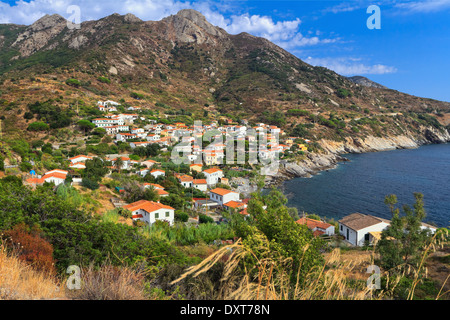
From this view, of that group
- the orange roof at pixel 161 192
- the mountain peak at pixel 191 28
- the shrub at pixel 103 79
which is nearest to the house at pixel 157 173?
the orange roof at pixel 161 192

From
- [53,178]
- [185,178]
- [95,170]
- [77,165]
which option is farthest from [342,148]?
[53,178]

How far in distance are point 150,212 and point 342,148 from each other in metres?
65.2

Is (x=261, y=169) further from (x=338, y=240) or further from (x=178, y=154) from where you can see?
(x=338, y=240)

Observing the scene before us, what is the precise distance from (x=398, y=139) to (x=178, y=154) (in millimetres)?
75883

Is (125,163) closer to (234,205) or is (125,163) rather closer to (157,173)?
(157,173)

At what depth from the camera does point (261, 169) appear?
1966 inches

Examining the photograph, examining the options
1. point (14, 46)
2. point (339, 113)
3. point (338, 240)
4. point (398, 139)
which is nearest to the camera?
point (338, 240)

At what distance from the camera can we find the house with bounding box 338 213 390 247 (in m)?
20.9

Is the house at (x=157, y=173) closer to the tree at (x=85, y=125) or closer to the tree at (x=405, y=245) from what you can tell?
the tree at (x=85, y=125)

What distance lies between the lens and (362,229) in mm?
20953

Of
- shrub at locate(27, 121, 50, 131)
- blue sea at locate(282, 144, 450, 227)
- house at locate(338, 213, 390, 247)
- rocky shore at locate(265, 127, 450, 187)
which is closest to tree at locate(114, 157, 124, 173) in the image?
shrub at locate(27, 121, 50, 131)

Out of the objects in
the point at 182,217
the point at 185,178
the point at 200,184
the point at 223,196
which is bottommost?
the point at 182,217

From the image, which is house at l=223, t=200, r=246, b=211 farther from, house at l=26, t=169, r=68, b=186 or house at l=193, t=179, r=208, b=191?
house at l=26, t=169, r=68, b=186
